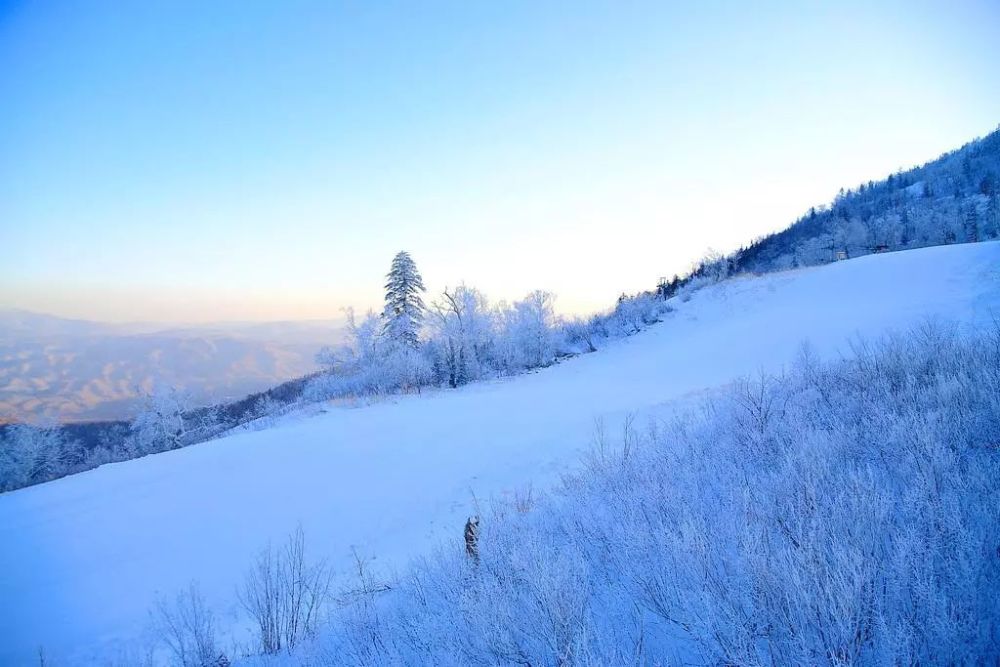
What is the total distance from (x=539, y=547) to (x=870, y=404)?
4.63m

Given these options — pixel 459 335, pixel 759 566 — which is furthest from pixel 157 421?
pixel 759 566

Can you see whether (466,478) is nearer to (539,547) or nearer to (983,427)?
(539,547)

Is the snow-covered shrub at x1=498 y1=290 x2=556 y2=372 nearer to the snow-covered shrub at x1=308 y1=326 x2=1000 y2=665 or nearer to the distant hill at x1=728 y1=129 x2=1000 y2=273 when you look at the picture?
the distant hill at x1=728 y1=129 x2=1000 y2=273

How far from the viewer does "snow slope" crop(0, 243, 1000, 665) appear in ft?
22.9

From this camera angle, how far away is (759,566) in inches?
82.7

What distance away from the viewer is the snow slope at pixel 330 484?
22.9 ft

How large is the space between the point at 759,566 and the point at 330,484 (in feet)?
34.6

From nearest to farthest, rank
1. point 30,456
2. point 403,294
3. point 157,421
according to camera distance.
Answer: point 30,456
point 403,294
point 157,421

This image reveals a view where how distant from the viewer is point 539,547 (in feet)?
10.2

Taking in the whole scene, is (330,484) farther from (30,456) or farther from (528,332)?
(30,456)

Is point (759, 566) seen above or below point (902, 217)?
below

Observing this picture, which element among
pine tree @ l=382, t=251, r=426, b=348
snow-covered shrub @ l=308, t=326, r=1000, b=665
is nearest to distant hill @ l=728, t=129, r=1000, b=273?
pine tree @ l=382, t=251, r=426, b=348

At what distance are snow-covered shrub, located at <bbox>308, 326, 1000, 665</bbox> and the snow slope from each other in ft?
12.9

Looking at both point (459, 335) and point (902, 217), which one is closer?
point (459, 335)
